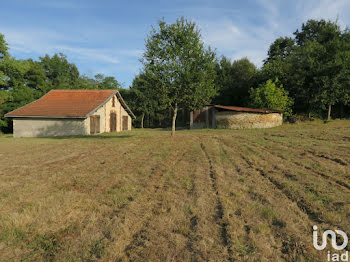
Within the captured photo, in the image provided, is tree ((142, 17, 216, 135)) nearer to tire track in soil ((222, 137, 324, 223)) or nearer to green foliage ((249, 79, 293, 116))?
tire track in soil ((222, 137, 324, 223))

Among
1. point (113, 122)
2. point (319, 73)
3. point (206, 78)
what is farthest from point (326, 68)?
point (113, 122)

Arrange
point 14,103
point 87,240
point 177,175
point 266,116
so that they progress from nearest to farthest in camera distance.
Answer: point 87,240, point 177,175, point 266,116, point 14,103

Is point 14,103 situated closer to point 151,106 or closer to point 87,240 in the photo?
point 151,106

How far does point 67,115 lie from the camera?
2370 centimetres

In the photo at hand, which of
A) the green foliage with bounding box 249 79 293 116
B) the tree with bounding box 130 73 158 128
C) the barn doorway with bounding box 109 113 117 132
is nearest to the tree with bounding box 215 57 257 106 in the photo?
the green foliage with bounding box 249 79 293 116

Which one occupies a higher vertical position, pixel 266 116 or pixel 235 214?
pixel 266 116

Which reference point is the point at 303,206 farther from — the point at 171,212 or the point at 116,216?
the point at 116,216

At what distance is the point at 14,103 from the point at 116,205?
36.1 meters

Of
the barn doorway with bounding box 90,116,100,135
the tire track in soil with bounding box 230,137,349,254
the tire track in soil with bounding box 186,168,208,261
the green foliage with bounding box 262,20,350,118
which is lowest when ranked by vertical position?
the tire track in soil with bounding box 186,168,208,261

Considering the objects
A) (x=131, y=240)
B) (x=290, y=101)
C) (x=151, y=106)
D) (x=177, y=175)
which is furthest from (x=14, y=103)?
(x=290, y=101)

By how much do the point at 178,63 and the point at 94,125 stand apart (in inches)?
551

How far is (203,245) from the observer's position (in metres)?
3.09

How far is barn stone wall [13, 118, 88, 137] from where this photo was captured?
2400 centimetres

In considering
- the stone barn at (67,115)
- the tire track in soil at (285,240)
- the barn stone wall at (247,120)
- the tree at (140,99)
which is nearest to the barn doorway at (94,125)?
the stone barn at (67,115)
